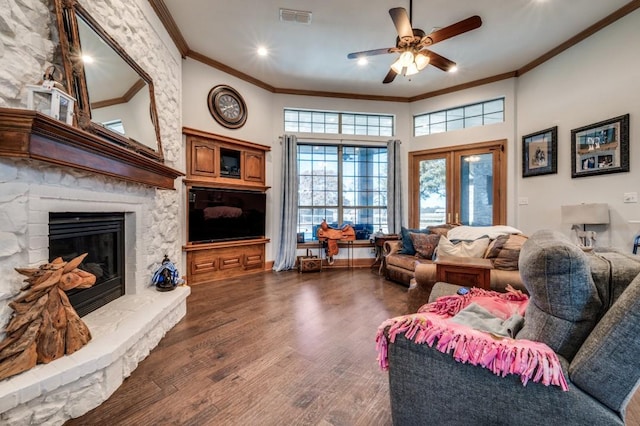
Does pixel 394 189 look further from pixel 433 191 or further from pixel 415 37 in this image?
pixel 415 37

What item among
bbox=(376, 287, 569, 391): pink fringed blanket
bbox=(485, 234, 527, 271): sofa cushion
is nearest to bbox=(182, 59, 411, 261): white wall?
bbox=(485, 234, 527, 271): sofa cushion

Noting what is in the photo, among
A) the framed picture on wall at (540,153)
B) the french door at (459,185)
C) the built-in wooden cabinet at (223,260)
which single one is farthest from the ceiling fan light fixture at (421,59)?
the built-in wooden cabinet at (223,260)

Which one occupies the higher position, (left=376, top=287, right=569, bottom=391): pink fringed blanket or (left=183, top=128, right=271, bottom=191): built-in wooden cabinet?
(left=183, top=128, right=271, bottom=191): built-in wooden cabinet

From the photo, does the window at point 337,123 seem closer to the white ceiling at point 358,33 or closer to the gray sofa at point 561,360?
the white ceiling at point 358,33

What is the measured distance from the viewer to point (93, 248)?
221 cm

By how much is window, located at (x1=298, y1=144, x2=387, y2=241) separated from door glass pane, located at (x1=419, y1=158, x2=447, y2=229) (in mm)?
718

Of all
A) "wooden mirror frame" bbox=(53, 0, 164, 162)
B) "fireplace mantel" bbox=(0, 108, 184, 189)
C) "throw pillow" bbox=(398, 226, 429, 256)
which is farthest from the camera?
"throw pillow" bbox=(398, 226, 429, 256)

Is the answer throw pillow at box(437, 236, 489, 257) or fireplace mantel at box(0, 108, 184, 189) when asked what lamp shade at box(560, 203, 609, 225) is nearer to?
throw pillow at box(437, 236, 489, 257)

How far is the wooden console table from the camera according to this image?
2385 millimetres

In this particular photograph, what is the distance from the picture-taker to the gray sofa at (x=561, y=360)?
837 mm

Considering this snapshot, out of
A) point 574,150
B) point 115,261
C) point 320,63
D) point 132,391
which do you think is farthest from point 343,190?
point 132,391

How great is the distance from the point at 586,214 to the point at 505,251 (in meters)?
1.35

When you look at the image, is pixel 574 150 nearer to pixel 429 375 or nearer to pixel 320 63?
pixel 320 63

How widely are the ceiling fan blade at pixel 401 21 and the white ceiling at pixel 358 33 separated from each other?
28.9 inches
